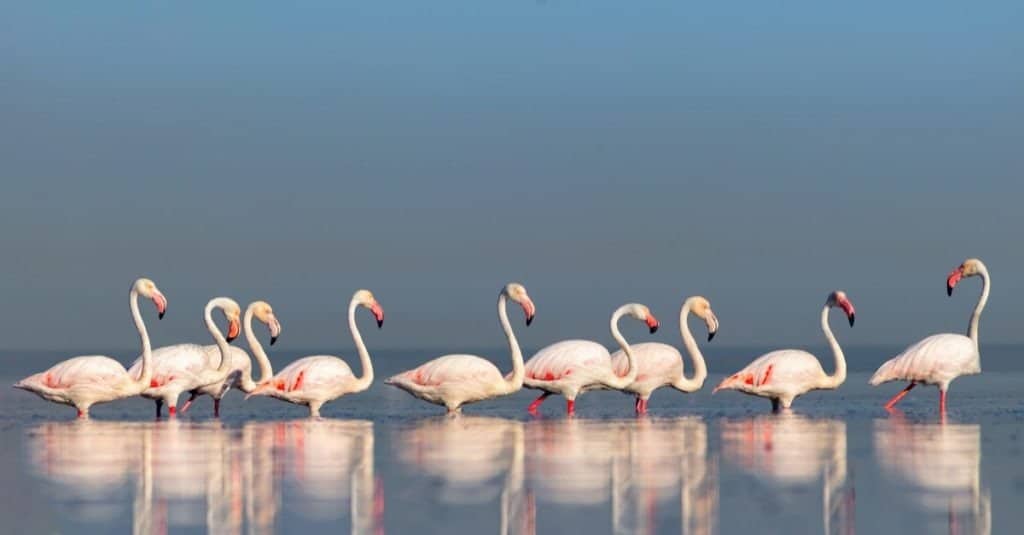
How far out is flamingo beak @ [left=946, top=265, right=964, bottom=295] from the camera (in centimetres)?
2320

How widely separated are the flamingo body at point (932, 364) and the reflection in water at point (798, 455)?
212cm

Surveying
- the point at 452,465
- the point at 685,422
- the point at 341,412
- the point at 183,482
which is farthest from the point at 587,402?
the point at 183,482

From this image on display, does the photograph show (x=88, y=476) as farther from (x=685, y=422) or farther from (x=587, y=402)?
(x=587, y=402)

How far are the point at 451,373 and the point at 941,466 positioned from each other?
7.99m

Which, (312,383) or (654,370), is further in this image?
(654,370)

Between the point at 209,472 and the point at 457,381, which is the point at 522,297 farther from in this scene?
the point at 209,472

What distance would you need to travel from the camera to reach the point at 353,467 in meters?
13.3

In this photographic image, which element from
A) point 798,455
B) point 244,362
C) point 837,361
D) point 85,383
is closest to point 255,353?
point 244,362

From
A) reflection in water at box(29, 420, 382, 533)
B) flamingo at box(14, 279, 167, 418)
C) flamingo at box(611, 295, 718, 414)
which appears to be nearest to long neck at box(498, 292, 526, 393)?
flamingo at box(611, 295, 718, 414)

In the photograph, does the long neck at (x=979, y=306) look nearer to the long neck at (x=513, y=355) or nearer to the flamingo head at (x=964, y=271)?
the flamingo head at (x=964, y=271)

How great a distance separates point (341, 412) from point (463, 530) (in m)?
11.6

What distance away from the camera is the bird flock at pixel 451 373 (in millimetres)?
19922

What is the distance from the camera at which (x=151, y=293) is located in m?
21.3

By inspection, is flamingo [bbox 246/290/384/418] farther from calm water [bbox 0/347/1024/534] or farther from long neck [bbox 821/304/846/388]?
long neck [bbox 821/304/846/388]
